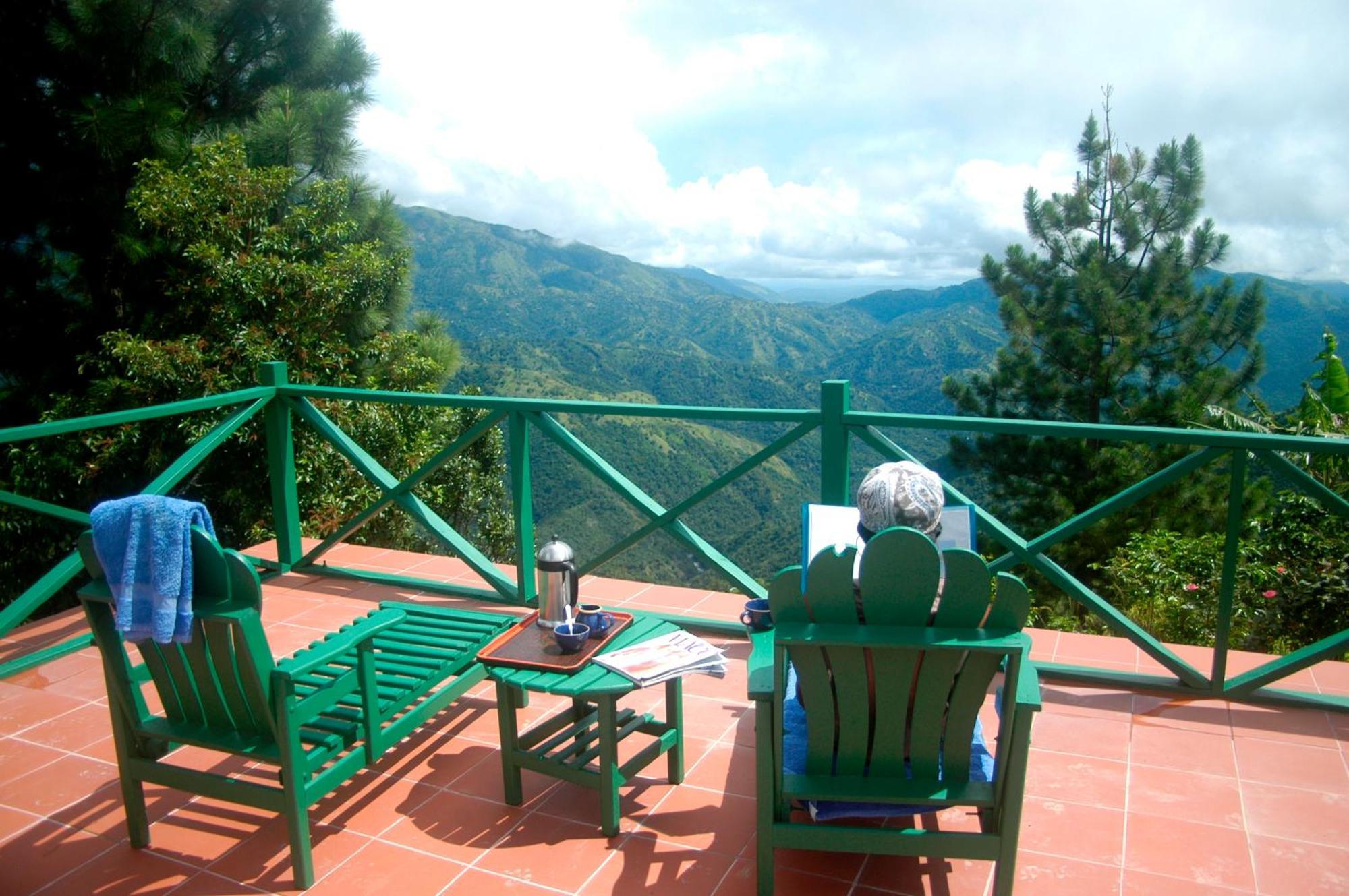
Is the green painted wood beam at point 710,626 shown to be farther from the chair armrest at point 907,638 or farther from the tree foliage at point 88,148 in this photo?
the tree foliage at point 88,148

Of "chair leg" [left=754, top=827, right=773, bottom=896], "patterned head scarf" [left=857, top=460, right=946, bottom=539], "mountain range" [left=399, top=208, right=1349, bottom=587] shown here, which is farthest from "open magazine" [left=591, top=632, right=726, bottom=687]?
"mountain range" [left=399, top=208, right=1349, bottom=587]

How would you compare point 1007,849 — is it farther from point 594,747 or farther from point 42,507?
point 42,507

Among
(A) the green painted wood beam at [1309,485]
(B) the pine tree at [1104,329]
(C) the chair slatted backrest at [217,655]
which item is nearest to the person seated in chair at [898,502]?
(C) the chair slatted backrest at [217,655]

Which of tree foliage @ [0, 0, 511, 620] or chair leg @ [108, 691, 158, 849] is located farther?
tree foliage @ [0, 0, 511, 620]

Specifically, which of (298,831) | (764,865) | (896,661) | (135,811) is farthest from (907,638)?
(135,811)

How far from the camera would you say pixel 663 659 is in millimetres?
2473

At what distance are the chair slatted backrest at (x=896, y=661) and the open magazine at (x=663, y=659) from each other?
495mm

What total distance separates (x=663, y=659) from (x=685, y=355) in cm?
5538

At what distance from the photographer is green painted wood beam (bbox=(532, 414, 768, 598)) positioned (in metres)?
3.72

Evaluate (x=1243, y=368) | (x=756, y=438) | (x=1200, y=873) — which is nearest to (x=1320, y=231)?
(x=756, y=438)

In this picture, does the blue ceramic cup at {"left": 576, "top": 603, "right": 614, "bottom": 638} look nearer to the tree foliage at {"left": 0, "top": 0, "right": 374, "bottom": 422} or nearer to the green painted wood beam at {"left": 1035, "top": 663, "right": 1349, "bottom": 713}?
the green painted wood beam at {"left": 1035, "top": 663, "right": 1349, "bottom": 713}

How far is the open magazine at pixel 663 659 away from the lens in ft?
7.80

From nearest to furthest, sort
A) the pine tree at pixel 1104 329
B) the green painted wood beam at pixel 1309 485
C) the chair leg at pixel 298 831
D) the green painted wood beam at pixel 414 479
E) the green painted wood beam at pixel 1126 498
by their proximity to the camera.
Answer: the chair leg at pixel 298 831 → the green painted wood beam at pixel 1309 485 → the green painted wood beam at pixel 1126 498 → the green painted wood beam at pixel 414 479 → the pine tree at pixel 1104 329

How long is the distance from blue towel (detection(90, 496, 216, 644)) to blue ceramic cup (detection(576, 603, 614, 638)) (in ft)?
3.31
